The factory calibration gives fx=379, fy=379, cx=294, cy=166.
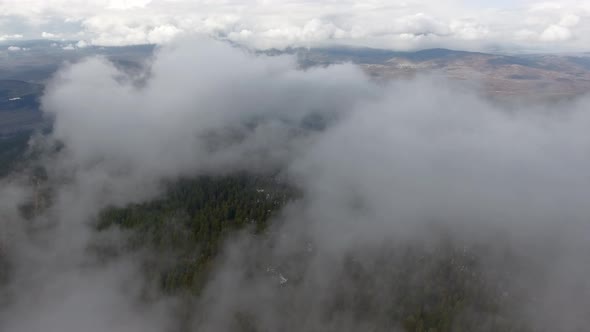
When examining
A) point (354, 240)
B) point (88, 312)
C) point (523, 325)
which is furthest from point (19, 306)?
point (523, 325)

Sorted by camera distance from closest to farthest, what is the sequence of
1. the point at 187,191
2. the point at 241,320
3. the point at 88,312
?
the point at 241,320, the point at 88,312, the point at 187,191

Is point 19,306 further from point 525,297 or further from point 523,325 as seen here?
point 525,297

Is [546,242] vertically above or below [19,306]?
below

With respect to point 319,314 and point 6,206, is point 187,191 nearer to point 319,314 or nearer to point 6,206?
point 6,206

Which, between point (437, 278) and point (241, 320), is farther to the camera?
point (437, 278)

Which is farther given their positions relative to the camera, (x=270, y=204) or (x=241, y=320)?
(x=270, y=204)

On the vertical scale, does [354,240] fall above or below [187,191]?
below

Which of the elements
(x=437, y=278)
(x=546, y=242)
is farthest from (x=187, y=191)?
(x=546, y=242)

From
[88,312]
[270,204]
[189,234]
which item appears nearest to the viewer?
[88,312]

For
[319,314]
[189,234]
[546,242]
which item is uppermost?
[189,234]
